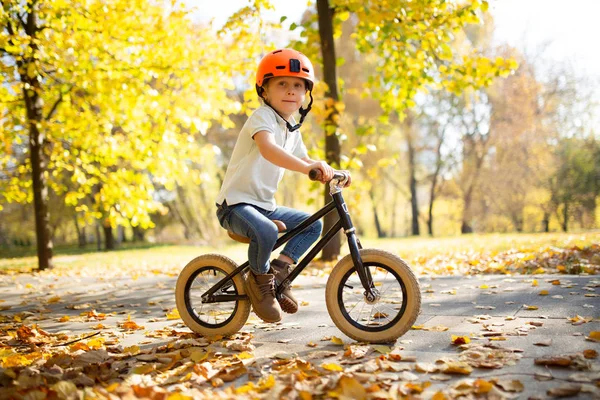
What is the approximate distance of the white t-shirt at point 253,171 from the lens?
3387 millimetres

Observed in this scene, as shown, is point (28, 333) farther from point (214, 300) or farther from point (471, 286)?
point (471, 286)

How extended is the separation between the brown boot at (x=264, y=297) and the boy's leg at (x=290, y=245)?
0.39 feet

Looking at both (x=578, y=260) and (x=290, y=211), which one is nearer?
(x=290, y=211)

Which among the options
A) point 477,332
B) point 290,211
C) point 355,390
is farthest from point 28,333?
point 477,332

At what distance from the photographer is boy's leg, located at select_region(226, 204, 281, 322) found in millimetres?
3285

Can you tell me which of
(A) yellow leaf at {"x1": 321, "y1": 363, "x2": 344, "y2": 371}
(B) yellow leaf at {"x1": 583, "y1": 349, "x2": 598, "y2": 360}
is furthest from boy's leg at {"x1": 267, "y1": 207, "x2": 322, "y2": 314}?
(B) yellow leaf at {"x1": 583, "y1": 349, "x2": 598, "y2": 360}

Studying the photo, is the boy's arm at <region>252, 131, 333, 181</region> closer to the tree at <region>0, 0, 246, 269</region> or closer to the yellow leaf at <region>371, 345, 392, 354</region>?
the yellow leaf at <region>371, 345, 392, 354</region>

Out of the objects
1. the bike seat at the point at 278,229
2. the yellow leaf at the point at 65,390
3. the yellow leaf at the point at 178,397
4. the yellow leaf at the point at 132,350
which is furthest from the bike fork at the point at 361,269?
the yellow leaf at the point at 65,390

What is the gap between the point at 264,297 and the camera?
11.2ft

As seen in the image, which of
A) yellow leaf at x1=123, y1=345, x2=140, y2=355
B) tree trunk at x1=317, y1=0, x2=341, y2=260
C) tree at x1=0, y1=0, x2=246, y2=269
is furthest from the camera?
tree at x1=0, y1=0, x2=246, y2=269

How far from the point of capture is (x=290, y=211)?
359 cm

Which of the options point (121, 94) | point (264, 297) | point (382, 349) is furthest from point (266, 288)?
point (121, 94)

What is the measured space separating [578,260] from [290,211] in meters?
4.87

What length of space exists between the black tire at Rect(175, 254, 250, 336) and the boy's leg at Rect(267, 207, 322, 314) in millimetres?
294
